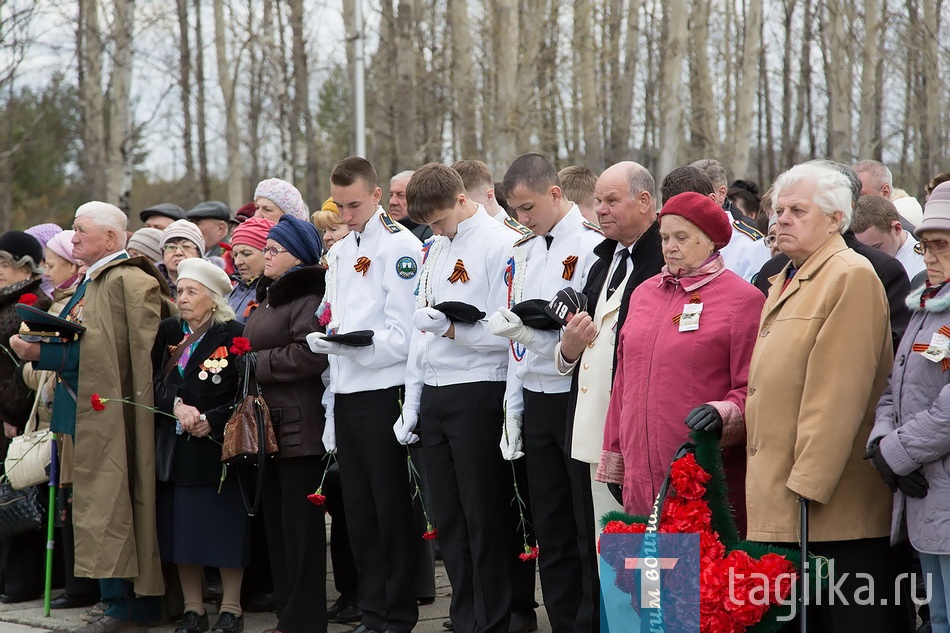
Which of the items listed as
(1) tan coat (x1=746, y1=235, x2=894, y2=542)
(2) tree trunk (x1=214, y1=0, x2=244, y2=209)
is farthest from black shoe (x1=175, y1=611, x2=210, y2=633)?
(2) tree trunk (x1=214, y1=0, x2=244, y2=209)

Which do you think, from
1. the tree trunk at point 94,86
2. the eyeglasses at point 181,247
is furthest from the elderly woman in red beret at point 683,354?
the tree trunk at point 94,86

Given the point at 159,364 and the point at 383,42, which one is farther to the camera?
the point at 383,42

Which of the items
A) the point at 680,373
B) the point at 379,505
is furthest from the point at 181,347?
the point at 680,373

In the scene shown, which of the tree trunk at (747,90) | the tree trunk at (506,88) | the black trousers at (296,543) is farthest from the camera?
the tree trunk at (747,90)

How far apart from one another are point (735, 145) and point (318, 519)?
58.1 feet

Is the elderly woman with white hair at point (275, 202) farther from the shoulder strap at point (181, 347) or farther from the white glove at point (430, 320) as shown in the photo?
the white glove at point (430, 320)

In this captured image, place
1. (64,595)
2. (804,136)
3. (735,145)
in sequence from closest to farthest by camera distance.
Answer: (64,595) → (735,145) → (804,136)

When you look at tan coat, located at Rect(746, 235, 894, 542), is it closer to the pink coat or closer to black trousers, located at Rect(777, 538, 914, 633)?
black trousers, located at Rect(777, 538, 914, 633)

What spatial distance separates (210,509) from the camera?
6.23 metres

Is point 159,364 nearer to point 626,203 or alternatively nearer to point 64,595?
point 64,595

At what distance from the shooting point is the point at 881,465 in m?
3.66

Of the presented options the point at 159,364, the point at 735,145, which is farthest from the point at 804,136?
the point at 159,364

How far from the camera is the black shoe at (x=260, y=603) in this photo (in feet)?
21.9

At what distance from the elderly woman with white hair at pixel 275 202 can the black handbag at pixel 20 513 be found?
2396 millimetres
